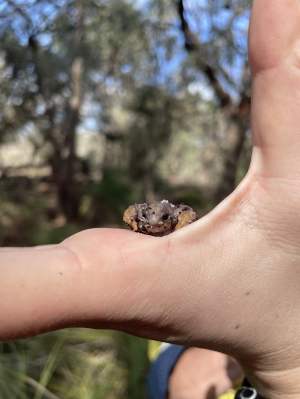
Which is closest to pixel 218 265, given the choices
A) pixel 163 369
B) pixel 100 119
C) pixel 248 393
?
pixel 248 393

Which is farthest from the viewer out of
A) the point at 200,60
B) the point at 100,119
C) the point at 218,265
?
the point at 100,119

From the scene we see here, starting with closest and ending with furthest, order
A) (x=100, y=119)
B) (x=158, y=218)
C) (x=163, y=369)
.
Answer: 1. (x=158, y=218)
2. (x=163, y=369)
3. (x=100, y=119)

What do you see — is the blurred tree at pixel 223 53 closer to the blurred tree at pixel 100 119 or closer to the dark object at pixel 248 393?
the blurred tree at pixel 100 119

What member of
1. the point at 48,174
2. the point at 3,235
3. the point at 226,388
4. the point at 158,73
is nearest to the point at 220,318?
the point at 226,388

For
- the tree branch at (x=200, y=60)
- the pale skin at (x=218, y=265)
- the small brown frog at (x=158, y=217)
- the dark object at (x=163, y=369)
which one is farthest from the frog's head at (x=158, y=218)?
the tree branch at (x=200, y=60)

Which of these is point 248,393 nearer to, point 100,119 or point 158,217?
point 158,217

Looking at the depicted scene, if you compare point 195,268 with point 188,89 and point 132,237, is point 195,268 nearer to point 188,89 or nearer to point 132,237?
point 132,237

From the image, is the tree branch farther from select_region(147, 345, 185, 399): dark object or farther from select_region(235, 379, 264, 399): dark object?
select_region(235, 379, 264, 399): dark object
